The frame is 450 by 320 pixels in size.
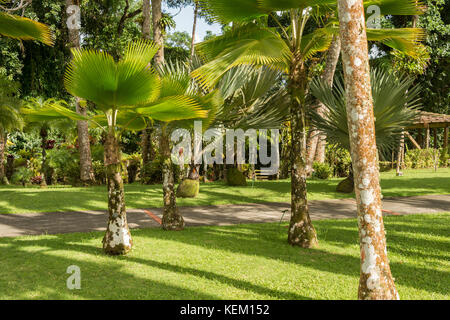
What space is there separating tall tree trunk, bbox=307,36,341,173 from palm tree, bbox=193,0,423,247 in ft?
20.8

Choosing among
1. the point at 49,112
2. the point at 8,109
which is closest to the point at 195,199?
the point at 49,112

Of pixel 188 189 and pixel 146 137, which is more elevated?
pixel 146 137

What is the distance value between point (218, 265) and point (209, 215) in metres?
3.85

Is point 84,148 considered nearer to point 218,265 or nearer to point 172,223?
point 172,223

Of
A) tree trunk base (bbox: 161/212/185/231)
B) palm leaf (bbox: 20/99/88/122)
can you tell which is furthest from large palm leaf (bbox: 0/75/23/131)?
palm leaf (bbox: 20/99/88/122)

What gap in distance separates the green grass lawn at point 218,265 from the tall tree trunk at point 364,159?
2.20 feet

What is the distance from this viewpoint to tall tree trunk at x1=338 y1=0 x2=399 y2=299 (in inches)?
149

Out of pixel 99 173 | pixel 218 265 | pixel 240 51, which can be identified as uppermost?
pixel 240 51

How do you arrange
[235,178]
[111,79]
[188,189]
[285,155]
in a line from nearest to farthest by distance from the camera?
[111,79]
[188,189]
[235,178]
[285,155]

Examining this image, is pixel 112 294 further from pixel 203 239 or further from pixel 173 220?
pixel 173 220

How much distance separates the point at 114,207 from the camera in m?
5.91

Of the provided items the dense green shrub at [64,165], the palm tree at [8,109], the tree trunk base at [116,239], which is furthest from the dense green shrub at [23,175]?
the tree trunk base at [116,239]

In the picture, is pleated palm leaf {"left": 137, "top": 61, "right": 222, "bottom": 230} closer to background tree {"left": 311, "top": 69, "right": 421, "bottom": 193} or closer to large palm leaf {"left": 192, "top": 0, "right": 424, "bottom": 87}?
large palm leaf {"left": 192, "top": 0, "right": 424, "bottom": 87}
